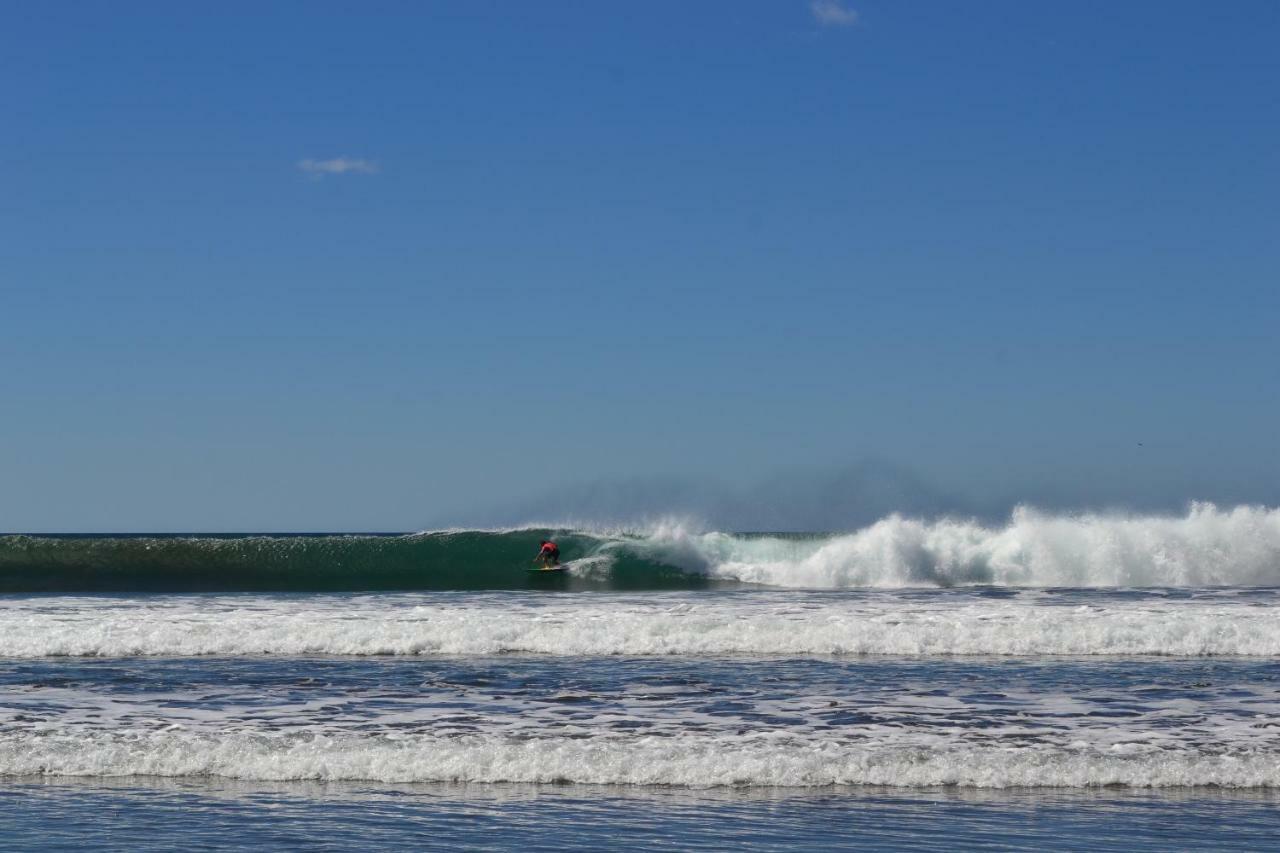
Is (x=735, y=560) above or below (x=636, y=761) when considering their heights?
above

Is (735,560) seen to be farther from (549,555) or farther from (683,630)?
Result: (683,630)

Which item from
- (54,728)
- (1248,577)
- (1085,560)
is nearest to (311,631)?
(54,728)

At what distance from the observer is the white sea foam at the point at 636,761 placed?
380 inches

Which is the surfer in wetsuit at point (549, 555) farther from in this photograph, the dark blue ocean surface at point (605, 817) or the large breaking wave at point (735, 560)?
the dark blue ocean surface at point (605, 817)

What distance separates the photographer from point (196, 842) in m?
7.93

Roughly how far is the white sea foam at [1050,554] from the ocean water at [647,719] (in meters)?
5.33

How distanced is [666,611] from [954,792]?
33.3ft

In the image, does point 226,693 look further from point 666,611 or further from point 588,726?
point 666,611

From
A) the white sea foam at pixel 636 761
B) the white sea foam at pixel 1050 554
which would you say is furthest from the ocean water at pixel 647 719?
the white sea foam at pixel 1050 554

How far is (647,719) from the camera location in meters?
11.5

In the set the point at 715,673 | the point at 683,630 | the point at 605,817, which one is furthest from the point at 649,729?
the point at 683,630

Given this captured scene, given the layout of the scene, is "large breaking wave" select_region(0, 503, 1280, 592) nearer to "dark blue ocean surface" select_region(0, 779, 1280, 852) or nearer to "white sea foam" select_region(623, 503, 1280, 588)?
"white sea foam" select_region(623, 503, 1280, 588)

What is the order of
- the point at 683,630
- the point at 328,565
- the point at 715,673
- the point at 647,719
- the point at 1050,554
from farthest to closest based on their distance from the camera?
the point at 328,565, the point at 1050,554, the point at 683,630, the point at 715,673, the point at 647,719

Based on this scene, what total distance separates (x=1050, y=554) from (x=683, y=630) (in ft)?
47.8
